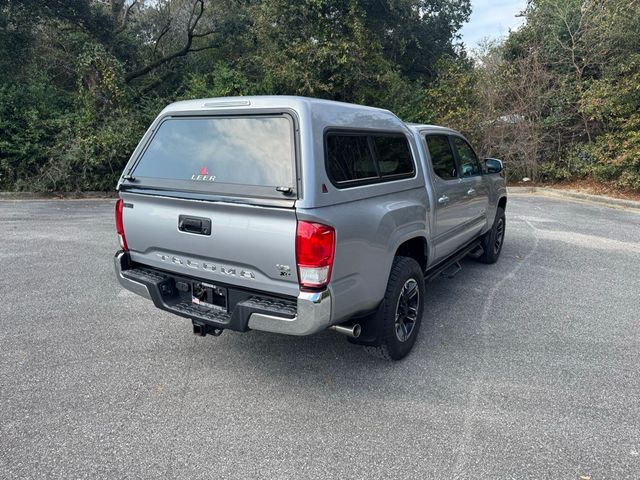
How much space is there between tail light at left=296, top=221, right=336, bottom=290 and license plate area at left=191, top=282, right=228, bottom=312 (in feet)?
2.21

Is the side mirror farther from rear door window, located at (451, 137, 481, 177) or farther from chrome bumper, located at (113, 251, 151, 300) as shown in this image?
chrome bumper, located at (113, 251, 151, 300)

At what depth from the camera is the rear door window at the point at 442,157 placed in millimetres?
4516

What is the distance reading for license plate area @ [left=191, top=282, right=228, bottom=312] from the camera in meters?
Result: 3.20

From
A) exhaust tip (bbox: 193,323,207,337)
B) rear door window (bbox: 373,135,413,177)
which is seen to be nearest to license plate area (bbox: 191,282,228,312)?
exhaust tip (bbox: 193,323,207,337)

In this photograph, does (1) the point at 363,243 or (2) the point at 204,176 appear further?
(2) the point at 204,176

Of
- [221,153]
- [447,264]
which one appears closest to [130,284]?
[221,153]

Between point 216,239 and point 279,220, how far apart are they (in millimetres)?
510

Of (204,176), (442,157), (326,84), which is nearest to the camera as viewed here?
(204,176)

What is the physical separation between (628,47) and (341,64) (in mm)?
8088

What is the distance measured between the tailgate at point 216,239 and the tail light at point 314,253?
0.05m

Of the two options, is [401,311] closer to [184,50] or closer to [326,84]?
[326,84]

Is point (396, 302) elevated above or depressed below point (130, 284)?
below

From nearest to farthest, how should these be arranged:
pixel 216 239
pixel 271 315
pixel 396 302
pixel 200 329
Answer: pixel 271 315
pixel 216 239
pixel 200 329
pixel 396 302

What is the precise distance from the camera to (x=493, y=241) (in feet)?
20.9
